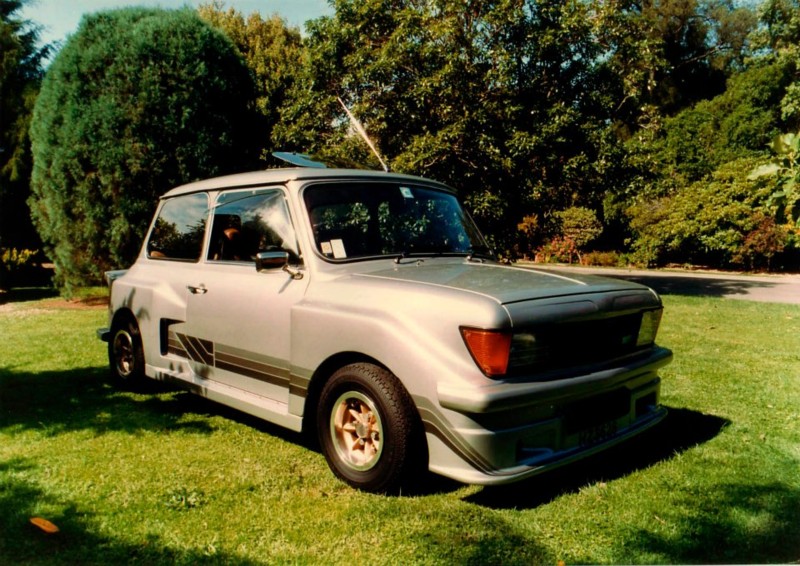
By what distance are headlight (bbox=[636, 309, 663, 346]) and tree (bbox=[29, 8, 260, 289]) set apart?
936cm

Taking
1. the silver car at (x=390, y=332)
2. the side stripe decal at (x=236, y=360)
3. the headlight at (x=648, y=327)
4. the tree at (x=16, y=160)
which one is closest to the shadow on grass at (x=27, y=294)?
the tree at (x=16, y=160)

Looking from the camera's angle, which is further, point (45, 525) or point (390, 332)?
point (390, 332)

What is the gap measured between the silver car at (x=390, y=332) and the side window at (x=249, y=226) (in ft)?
0.05

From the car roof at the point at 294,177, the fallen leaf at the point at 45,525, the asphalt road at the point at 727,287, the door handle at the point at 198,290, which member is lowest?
the asphalt road at the point at 727,287

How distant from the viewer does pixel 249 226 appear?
446cm

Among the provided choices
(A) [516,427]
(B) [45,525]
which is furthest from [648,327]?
(B) [45,525]

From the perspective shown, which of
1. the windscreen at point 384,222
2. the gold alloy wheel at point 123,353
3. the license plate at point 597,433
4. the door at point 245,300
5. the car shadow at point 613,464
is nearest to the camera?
the license plate at point 597,433

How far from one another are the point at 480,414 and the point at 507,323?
1.51 feet

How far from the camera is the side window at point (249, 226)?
164 inches

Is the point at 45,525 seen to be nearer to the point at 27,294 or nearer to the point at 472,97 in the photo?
the point at 472,97

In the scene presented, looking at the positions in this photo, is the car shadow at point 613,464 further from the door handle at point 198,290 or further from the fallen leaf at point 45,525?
the door handle at point 198,290

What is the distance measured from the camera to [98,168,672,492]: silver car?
9.91ft

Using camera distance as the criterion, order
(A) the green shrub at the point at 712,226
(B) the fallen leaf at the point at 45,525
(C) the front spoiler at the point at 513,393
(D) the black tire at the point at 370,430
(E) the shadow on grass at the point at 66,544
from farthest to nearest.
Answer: (A) the green shrub at the point at 712,226 → (D) the black tire at the point at 370,430 → (B) the fallen leaf at the point at 45,525 → (C) the front spoiler at the point at 513,393 → (E) the shadow on grass at the point at 66,544

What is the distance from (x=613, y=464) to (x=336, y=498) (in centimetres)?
178
